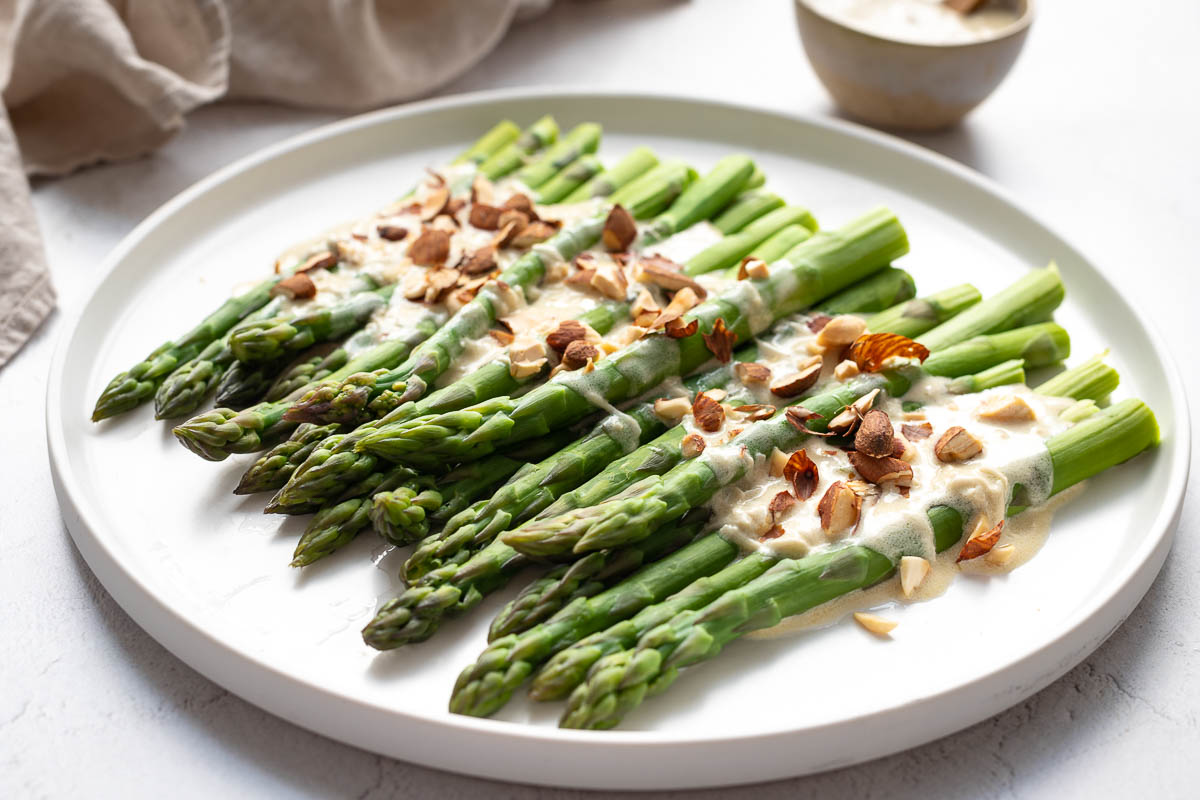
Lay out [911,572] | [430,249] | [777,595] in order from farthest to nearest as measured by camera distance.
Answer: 1. [430,249]
2. [911,572]
3. [777,595]

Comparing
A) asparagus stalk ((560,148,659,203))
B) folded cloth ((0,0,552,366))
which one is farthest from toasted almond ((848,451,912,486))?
folded cloth ((0,0,552,366))

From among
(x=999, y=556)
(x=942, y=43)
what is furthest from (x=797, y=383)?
(x=942, y=43)

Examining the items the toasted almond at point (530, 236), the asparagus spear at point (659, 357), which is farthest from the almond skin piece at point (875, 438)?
the toasted almond at point (530, 236)

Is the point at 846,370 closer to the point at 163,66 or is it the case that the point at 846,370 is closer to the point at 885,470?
the point at 885,470

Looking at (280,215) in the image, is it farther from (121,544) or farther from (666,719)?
(666,719)

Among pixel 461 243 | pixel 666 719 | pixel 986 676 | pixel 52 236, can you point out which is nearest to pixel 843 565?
pixel 986 676

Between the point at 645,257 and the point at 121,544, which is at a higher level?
the point at 645,257
